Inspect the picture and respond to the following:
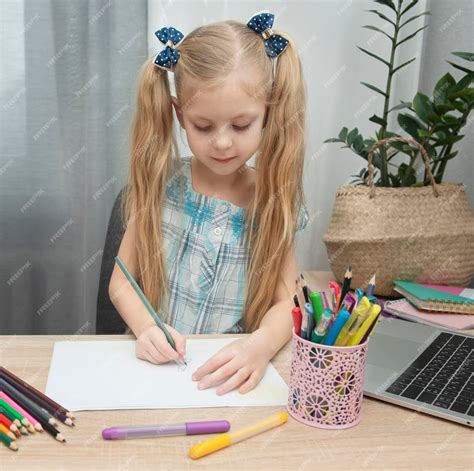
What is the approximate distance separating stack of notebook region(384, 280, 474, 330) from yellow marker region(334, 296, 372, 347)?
→ 45 centimetres

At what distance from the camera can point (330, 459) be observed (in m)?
0.69

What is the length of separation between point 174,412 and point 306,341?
18cm

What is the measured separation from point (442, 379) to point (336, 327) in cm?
24

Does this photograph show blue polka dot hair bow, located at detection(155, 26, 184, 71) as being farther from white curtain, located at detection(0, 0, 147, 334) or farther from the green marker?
white curtain, located at detection(0, 0, 147, 334)

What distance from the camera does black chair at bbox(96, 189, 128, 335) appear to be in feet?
4.35

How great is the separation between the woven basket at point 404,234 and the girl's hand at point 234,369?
51 cm

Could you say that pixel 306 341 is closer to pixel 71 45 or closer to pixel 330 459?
pixel 330 459

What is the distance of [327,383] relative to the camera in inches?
29.3

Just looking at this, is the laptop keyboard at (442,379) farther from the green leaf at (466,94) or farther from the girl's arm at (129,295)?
the green leaf at (466,94)

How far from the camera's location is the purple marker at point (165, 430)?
0.71 m

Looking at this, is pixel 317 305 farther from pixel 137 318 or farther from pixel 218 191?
pixel 218 191

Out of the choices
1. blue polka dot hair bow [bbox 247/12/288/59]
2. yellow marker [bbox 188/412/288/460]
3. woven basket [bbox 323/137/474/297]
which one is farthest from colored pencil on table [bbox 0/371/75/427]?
woven basket [bbox 323/137/474/297]

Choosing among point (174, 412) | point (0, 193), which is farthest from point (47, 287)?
point (174, 412)

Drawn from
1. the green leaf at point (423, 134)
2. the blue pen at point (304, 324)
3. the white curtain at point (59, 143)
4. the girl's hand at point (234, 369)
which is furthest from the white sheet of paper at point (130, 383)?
the white curtain at point (59, 143)
